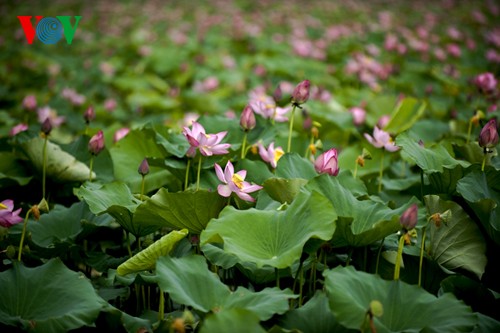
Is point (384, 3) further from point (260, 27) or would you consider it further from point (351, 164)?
point (351, 164)

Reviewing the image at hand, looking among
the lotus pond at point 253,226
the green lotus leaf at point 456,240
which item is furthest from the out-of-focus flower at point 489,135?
the green lotus leaf at point 456,240

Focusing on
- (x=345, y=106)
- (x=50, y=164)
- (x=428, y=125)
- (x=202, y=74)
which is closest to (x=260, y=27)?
(x=202, y=74)

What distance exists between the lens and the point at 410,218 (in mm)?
876

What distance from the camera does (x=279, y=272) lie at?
40.1 inches

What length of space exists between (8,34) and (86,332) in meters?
5.25

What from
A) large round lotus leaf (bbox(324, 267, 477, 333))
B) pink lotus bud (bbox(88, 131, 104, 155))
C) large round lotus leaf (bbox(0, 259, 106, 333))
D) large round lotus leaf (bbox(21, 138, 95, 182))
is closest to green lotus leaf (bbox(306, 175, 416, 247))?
large round lotus leaf (bbox(324, 267, 477, 333))

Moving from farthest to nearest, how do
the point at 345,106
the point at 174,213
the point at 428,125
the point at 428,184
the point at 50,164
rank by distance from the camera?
1. the point at 345,106
2. the point at 428,125
3. the point at 50,164
4. the point at 428,184
5. the point at 174,213

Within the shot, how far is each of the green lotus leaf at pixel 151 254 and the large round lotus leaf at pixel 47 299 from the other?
0.09m

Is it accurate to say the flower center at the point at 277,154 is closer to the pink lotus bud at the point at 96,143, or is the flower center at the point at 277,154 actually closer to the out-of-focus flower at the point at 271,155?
the out-of-focus flower at the point at 271,155

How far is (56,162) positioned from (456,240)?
3.60ft

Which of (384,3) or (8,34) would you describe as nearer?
(8,34)

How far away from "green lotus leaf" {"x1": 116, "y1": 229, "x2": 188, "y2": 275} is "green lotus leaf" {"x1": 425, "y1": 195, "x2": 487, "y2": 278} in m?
0.57

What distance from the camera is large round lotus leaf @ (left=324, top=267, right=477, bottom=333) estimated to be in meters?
0.83

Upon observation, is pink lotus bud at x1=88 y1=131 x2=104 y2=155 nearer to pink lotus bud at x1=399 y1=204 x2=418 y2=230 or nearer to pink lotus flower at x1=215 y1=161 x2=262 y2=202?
pink lotus flower at x1=215 y1=161 x2=262 y2=202
